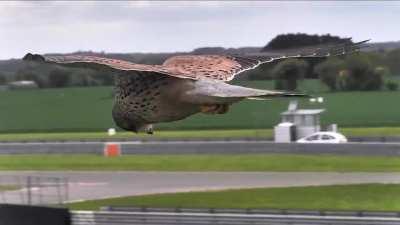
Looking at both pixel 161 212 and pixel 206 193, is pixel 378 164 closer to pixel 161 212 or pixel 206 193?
pixel 206 193

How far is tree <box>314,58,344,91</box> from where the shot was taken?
558 centimetres

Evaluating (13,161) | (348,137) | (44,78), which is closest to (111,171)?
(13,161)

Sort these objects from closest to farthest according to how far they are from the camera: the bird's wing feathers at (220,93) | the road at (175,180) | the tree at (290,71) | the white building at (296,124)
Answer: the bird's wing feathers at (220,93) < the tree at (290,71) < the road at (175,180) < the white building at (296,124)

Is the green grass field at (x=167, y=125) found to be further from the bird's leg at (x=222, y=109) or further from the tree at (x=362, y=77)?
the bird's leg at (x=222, y=109)

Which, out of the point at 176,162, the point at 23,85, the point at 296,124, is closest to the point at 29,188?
the point at 176,162

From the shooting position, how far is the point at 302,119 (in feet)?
65.3

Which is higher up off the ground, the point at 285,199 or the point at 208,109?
the point at 208,109

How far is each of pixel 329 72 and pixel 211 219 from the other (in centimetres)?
595

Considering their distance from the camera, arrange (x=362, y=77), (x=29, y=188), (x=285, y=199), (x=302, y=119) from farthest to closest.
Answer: (x=302, y=119) → (x=29, y=188) → (x=285, y=199) → (x=362, y=77)

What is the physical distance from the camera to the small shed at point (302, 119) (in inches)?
757

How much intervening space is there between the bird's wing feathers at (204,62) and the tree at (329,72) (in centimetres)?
99

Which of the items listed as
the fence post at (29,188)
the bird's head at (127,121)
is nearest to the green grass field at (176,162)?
the fence post at (29,188)

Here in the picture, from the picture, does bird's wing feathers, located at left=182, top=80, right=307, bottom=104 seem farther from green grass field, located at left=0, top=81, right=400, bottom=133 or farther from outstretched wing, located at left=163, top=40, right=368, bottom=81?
green grass field, located at left=0, top=81, right=400, bottom=133

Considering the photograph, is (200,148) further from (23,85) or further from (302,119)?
(23,85)
